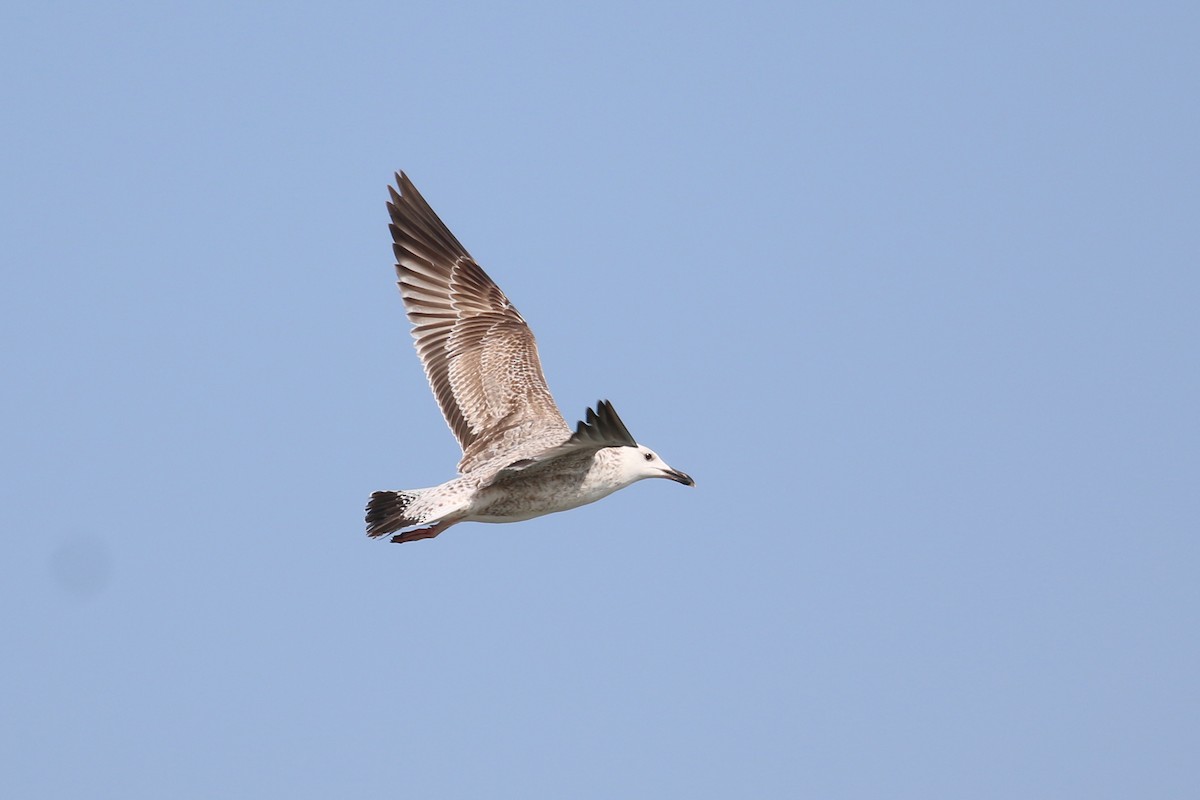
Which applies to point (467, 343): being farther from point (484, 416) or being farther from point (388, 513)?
point (388, 513)

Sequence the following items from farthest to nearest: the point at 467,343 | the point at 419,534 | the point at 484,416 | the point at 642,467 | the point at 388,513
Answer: the point at 467,343, the point at 484,416, the point at 642,467, the point at 388,513, the point at 419,534

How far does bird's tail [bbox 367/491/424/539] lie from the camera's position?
12.8m

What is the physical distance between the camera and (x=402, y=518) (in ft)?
42.2

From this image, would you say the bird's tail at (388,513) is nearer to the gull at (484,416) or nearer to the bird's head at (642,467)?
the gull at (484,416)

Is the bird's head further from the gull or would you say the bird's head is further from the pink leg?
the pink leg

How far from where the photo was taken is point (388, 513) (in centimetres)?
1298

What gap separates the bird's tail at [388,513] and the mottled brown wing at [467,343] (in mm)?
992

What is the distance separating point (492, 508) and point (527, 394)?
7.18 feet

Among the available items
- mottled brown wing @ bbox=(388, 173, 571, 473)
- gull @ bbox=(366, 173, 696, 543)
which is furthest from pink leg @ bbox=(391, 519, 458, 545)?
mottled brown wing @ bbox=(388, 173, 571, 473)

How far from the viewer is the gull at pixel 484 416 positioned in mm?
12789

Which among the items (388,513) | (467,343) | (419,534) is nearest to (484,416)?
(467,343)

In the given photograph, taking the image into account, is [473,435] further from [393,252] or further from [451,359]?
[393,252]

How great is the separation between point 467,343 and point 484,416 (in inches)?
50.0

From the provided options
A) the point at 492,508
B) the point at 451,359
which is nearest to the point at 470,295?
the point at 451,359
